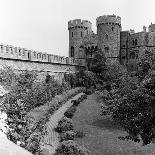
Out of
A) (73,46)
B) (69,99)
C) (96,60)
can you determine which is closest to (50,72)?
(69,99)

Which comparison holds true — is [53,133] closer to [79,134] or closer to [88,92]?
[79,134]

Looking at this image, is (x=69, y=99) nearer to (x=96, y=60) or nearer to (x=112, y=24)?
(x=96, y=60)

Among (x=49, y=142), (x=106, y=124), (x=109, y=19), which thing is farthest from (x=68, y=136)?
(x=109, y=19)

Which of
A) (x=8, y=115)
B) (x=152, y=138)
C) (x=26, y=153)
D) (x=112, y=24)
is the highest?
(x=112, y=24)

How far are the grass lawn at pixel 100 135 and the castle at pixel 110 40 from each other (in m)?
18.2

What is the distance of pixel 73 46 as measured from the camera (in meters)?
53.0

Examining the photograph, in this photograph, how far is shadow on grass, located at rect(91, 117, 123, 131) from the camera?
26.6 meters

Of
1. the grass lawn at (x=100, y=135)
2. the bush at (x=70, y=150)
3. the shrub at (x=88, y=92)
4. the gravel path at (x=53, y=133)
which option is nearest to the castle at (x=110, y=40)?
the shrub at (x=88, y=92)

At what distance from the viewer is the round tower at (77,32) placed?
2057 inches

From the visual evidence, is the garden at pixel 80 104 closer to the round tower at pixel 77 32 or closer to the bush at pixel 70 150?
the bush at pixel 70 150

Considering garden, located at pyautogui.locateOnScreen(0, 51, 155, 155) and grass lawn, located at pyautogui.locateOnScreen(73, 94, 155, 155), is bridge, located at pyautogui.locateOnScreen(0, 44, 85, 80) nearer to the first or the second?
garden, located at pyautogui.locateOnScreen(0, 51, 155, 155)

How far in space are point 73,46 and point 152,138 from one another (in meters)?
38.8

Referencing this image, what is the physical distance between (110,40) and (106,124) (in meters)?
25.5

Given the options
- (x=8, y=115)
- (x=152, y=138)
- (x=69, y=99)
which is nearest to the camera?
(x=8, y=115)
